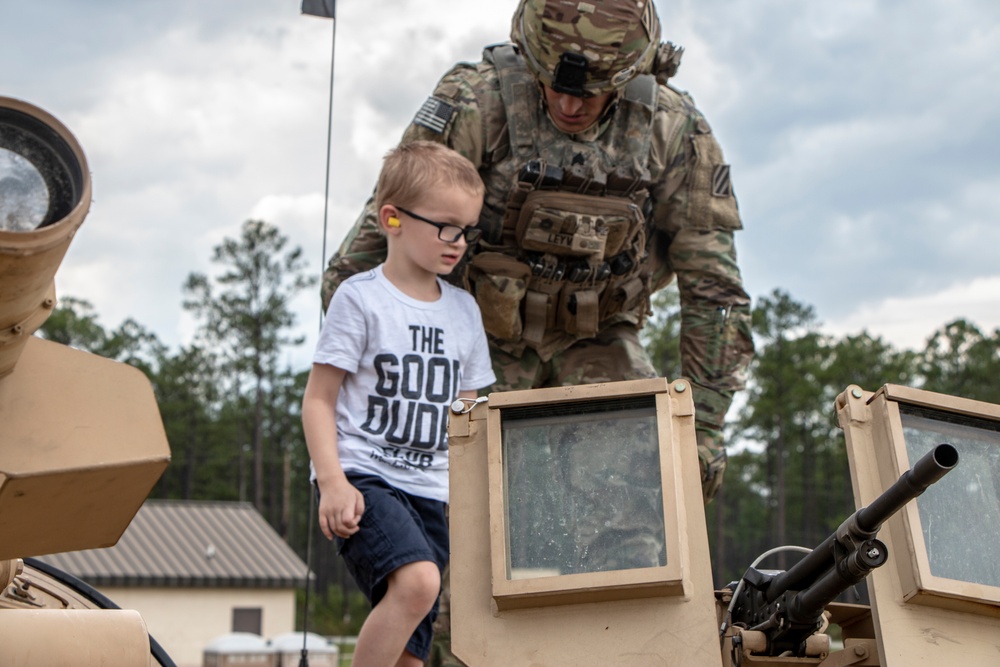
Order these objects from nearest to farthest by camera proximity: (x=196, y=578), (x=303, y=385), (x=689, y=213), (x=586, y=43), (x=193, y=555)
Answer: (x=586, y=43) < (x=689, y=213) < (x=196, y=578) < (x=193, y=555) < (x=303, y=385)

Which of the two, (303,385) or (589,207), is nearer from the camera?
(589,207)

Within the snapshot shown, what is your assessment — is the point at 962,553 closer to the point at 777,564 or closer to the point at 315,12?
the point at 777,564

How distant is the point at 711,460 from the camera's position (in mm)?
4633

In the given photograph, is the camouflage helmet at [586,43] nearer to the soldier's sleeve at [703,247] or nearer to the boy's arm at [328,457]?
the soldier's sleeve at [703,247]

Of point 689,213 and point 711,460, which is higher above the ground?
point 689,213

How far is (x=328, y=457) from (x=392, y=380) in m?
0.37

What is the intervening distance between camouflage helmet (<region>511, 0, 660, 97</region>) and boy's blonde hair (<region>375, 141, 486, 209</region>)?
0.72 m

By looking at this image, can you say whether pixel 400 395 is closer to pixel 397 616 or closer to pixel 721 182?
pixel 397 616

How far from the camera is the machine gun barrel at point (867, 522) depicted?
7.63 ft

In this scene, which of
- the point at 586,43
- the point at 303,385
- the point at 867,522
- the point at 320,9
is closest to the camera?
the point at 867,522

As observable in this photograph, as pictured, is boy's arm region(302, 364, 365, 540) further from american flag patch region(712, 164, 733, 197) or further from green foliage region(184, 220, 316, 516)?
green foliage region(184, 220, 316, 516)

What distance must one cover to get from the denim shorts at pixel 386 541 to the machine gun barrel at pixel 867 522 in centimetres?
107

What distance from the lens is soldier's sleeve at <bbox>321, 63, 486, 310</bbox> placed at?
4.71 metres

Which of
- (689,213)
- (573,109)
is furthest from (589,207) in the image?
(689,213)
